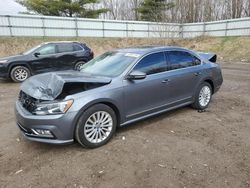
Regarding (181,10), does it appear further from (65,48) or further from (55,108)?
(55,108)

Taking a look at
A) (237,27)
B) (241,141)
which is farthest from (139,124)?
(237,27)

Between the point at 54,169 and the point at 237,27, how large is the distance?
22592 mm

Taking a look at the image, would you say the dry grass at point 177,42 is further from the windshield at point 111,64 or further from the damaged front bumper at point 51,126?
the damaged front bumper at point 51,126

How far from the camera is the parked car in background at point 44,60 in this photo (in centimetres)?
929

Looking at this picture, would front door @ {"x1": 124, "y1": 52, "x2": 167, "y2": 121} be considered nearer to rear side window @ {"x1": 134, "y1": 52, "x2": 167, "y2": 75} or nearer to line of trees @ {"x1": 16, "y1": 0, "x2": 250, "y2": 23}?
rear side window @ {"x1": 134, "y1": 52, "x2": 167, "y2": 75}

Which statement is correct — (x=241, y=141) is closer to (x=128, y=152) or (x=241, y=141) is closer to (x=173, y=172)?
(x=173, y=172)

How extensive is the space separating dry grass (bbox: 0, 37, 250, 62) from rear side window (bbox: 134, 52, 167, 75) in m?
14.3

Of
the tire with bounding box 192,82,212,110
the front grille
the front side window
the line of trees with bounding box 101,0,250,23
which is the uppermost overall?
the line of trees with bounding box 101,0,250,23

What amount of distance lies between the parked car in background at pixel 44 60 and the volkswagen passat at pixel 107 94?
5552 mm

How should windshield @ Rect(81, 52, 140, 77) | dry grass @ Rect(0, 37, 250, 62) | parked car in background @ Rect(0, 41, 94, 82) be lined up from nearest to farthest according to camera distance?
windshield @ Rect(81, 52, 140, 77), parked car in background @ Rect(0, 41, 94, 82), dry grass @ Rect(0, 37, 250, 62)

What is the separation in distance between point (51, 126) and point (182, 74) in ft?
9.69

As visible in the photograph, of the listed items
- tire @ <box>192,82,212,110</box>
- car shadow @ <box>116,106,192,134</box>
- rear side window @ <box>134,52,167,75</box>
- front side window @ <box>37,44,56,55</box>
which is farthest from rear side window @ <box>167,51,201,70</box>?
front side window @ <box>37,44,56,55</box>

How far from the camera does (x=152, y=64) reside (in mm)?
4559

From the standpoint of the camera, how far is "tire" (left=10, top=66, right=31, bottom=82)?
9.38 meters
